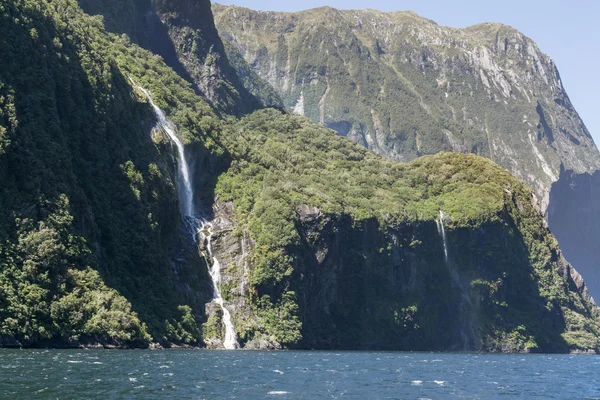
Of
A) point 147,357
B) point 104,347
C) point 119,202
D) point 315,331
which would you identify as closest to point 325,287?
point 315,331

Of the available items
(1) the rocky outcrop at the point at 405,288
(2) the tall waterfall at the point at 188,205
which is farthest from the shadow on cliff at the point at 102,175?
(1) the rocky outcrop at the point at 405,288

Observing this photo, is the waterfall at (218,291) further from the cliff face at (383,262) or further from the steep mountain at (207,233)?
the cliff face at (383,262)

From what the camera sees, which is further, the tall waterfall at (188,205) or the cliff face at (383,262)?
the cliff face at (383,262)

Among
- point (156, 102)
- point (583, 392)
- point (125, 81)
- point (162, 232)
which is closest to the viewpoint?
point (583, 392)

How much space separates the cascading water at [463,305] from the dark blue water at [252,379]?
70.4 metres

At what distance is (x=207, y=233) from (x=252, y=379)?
79.1 meters

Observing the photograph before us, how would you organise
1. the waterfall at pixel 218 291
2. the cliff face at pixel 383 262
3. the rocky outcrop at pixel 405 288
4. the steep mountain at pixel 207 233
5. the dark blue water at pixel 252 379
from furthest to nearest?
the rocky outcrop at pixel 405 288, the cliff face at pixel 383 262, the waterfall at pixel 218 291, the steep mountain at pixel 207 233, the dark blue water at pixel 252 379

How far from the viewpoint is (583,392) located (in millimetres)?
76500

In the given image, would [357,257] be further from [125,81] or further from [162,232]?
[125,81]

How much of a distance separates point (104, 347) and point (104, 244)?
22.4 meters

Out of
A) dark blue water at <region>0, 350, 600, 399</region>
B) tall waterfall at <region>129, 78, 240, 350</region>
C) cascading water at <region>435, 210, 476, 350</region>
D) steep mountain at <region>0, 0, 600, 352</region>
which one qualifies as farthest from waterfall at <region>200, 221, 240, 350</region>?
cascading water at <region>435, 210, 476, 350</region>

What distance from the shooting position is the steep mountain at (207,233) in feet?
347

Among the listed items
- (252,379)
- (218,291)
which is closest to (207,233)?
(218,291)

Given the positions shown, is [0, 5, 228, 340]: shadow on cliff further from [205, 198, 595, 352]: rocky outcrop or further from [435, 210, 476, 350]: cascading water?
[435, 210, 476, 350]: cascading water
